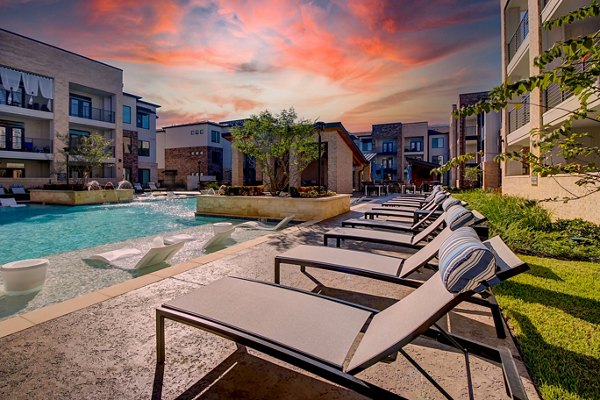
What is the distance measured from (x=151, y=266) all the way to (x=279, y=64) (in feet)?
26.6

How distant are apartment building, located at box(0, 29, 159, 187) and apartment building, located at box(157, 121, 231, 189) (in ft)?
34.3

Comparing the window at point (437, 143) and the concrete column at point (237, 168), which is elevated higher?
the window at point (437, 143)

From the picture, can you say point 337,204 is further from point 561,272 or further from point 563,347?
point 563,347

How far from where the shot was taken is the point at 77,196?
1802 cm

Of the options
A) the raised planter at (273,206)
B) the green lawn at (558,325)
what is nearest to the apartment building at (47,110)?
the raised planter at (273,206)

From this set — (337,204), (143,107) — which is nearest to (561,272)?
(337,204)

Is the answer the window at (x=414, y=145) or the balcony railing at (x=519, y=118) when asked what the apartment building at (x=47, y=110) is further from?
the window at (x=414, y=145)

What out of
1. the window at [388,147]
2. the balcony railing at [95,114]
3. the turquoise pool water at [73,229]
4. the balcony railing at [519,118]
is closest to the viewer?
the turquoise pool water at [73,229]

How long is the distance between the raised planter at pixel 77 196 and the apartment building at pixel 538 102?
2185 centimetres

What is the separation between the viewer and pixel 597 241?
5.98 m

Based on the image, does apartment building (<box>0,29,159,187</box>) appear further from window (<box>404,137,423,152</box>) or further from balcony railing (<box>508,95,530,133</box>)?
window (<box>404,137,423,152</box>)

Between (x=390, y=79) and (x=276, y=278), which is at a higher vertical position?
(x=390, y=79)

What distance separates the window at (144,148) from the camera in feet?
114

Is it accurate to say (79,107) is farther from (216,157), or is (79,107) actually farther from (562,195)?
(562,195)
